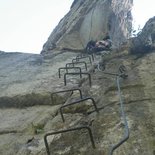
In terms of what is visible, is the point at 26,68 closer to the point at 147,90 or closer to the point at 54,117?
the point at 54,117

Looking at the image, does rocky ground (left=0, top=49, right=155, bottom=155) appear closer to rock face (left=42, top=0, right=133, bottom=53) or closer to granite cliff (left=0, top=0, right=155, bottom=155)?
granite cliff (left=0, top=0, right=155, bottom=155)

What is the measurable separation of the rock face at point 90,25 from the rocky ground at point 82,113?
5242 mm

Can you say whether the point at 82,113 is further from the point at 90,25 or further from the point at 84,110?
the point at 90,25

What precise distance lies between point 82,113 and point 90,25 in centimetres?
911

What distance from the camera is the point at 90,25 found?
13.1m

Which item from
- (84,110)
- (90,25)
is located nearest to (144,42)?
(84,110)

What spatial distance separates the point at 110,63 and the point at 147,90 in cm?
230

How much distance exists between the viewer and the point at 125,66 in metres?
6.01

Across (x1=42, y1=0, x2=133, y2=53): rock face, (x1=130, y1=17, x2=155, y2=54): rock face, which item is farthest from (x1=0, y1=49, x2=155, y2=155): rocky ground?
(x1=42, y1=0, x2=133, y2=53): rock face

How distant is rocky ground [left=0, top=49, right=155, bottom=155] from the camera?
3.34m

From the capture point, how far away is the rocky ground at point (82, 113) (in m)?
3.34

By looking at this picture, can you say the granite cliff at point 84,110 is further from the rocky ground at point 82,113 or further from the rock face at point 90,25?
the rock face at point 90,25

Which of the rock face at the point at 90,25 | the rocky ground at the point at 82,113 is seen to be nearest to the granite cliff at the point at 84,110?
the rocky ground at the point at 82,113

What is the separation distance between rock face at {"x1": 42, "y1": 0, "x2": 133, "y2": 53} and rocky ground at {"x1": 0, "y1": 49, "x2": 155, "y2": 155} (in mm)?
5242
